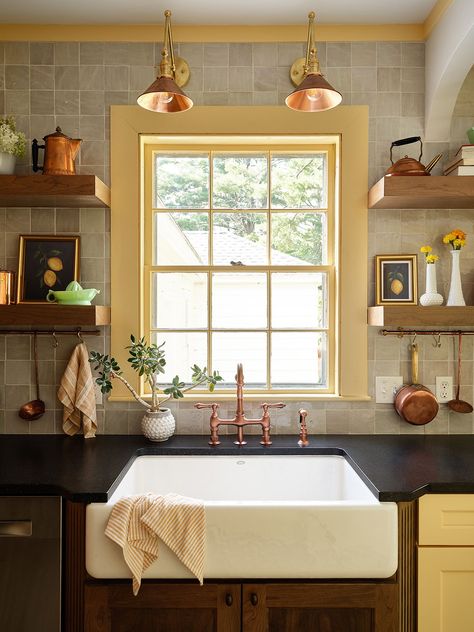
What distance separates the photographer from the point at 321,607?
1.47 m

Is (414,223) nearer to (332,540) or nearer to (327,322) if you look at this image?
(327,322)

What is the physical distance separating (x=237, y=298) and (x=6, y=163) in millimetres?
1192

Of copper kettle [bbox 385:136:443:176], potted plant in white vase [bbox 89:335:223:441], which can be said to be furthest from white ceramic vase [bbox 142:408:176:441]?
copper kettle [bbox 385:136:443:176]

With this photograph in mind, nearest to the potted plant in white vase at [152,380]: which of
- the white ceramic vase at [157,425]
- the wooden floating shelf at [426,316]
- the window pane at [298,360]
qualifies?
the white ceramic vase at [157,425]

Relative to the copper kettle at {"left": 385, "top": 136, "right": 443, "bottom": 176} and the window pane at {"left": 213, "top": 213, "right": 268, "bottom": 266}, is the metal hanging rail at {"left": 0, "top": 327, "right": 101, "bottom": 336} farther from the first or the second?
the copper kettle at {"left": 385, "top": 136, "right": 443, "bottom": 176}

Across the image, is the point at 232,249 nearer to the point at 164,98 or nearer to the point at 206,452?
the point at 164,98

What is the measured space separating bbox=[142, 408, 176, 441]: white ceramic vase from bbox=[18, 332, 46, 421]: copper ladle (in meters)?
0.50

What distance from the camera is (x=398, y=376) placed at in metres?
2.23

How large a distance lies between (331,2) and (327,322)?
141cm

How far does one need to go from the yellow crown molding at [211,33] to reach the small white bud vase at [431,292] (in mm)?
1074

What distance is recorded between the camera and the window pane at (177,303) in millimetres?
2340

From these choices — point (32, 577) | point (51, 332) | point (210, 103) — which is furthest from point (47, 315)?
point (210, 103)

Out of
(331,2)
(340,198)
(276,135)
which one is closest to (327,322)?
(340,198)

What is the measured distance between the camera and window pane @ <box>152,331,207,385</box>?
2.33 metres
